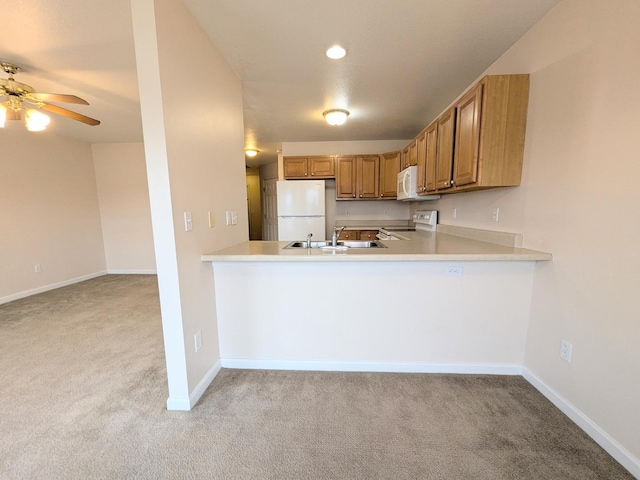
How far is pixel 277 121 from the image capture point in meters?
3.53

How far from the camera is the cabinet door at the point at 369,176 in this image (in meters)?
4.37

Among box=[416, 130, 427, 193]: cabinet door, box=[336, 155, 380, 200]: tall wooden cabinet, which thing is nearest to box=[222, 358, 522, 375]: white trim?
box=[416, 130, 427, 193]: cabinet door

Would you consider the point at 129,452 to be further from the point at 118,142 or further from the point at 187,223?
the point at 118,142

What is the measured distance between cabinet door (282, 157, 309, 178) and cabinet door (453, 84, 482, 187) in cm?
276

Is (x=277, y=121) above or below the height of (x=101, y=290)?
above

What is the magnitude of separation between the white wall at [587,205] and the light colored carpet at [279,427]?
32cm

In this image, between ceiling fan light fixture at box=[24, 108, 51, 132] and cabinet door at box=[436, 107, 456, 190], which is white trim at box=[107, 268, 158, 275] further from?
cabinet door at box=[436, 107, 456, 190]

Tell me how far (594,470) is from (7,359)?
4072 millimetres

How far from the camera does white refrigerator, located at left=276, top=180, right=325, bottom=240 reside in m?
4.17

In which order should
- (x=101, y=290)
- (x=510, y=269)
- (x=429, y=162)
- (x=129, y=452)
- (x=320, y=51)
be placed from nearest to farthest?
1. (x=129, y=452)
2. (x=510, y=269)
3. (x=320, y=51)
4. (x=429, y=162)
5. (x=101, y=290)

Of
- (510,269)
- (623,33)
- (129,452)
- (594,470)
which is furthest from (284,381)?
(623,33)

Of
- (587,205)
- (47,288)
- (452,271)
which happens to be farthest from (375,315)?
(47,288)

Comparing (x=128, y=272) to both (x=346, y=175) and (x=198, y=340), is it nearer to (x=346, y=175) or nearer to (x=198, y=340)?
(x=198, y=340)

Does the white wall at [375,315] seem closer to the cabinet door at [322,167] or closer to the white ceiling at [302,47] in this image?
the white ceiling at [302,47]
